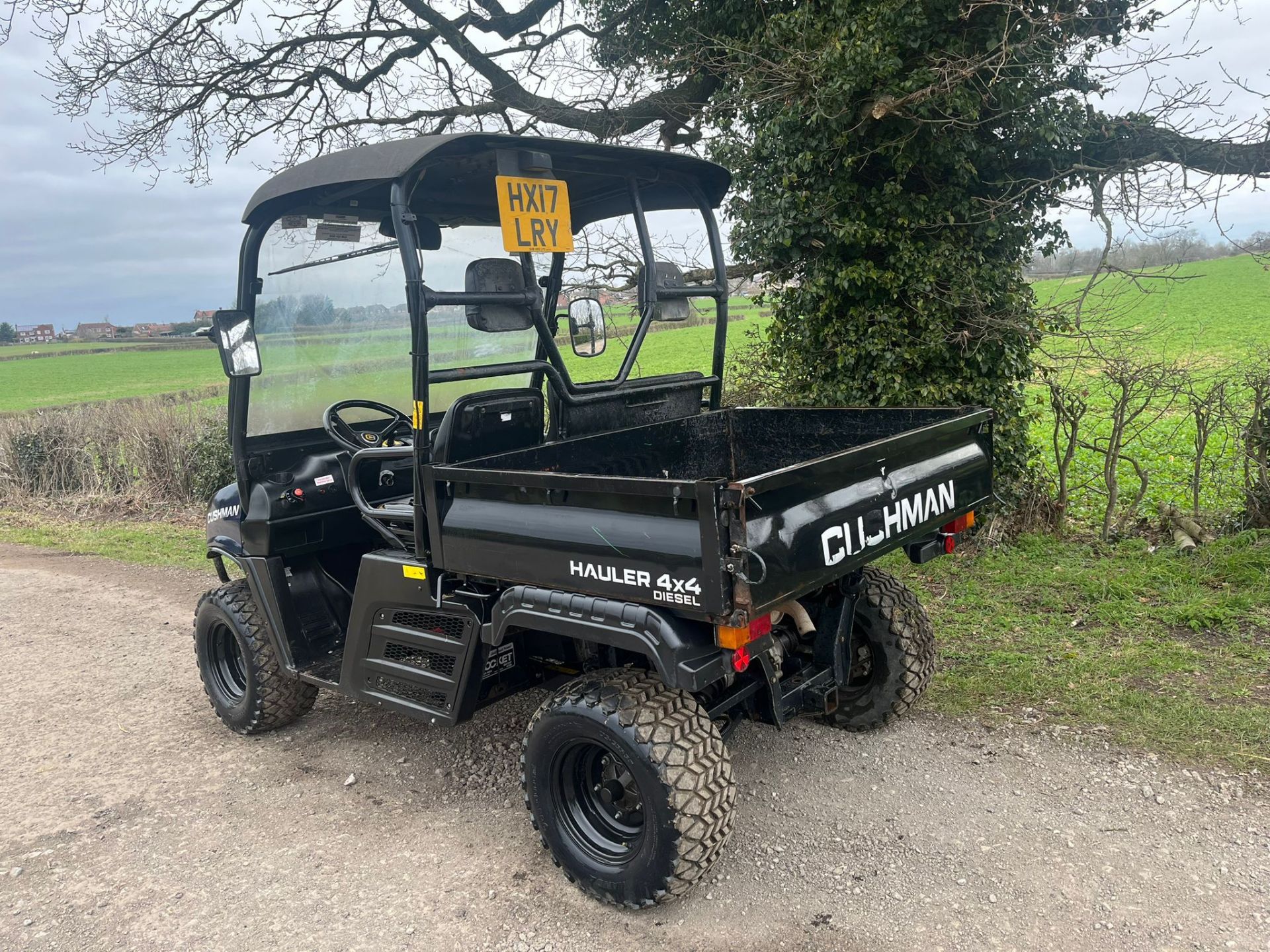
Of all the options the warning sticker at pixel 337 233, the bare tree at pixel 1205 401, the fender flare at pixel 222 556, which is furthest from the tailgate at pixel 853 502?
the bare tree at pixel 1205 401

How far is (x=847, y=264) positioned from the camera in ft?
21.3

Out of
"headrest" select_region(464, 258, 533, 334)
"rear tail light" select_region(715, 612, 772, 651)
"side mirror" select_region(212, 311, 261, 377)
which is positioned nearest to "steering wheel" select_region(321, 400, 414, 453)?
"side mirror" select_region(212, 311, 261, 377)

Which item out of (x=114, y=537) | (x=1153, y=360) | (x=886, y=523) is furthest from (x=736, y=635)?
(x=114, y=537)

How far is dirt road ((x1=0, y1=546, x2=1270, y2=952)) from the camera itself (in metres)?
2.71

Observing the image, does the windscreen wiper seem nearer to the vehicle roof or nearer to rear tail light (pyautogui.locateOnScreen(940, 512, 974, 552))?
the vehicle roof

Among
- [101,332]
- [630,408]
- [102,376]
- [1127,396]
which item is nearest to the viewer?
[630,408]

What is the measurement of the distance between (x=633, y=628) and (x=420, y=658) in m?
1.19

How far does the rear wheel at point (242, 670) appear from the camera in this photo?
4066mm

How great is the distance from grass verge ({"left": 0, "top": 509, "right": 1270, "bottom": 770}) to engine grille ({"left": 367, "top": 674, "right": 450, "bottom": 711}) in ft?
7.24

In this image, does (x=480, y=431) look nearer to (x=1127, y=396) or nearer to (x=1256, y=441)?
(x=1127, y=396)

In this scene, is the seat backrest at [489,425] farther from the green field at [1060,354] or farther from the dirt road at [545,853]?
the dirt road at [545,853]

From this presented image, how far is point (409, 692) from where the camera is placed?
3.49 m

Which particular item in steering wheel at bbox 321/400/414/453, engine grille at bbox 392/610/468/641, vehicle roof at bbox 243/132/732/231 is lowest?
engine grille at bbox 392/610/468/641

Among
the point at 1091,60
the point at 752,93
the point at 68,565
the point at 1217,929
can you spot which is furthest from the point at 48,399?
the point at 1217,929
